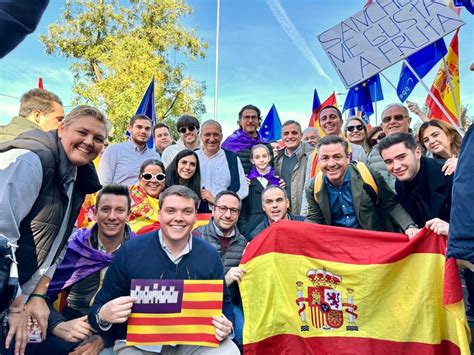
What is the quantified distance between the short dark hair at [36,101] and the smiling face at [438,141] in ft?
11.0

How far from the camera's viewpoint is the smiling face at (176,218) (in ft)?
11.0

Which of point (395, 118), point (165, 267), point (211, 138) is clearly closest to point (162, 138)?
point (211, 138)

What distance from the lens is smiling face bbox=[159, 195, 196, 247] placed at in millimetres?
3346

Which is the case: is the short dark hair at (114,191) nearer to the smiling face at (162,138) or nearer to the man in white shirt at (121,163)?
the man in white shirt at (121,163)

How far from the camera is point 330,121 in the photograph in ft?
20.2

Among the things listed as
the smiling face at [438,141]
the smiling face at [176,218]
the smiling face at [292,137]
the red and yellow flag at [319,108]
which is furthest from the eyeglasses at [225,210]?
the red and yellow flag at [319,108]

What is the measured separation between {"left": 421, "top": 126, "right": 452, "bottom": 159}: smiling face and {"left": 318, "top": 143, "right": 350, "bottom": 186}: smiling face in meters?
0.90

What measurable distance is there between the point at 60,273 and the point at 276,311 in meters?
1.71

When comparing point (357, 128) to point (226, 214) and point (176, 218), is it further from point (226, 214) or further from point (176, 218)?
point (176, 218)

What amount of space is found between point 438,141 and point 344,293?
181cm

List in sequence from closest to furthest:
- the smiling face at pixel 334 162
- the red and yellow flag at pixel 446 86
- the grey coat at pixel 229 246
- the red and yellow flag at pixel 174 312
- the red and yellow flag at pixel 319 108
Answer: the red and yellow flag at pixel 174 312 < the smiling face at pixel 334 162 < the grey coat at pixel 229 246 < the red and yellow flag at pixel 446 86 < the red and yellow flag at pixel 319 108

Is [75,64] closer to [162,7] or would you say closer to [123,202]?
[162,7]

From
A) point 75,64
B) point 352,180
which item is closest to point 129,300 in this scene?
point 352,180

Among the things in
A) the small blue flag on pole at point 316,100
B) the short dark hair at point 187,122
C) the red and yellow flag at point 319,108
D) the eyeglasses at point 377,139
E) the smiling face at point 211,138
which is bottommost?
the smiling face at point 211,138
